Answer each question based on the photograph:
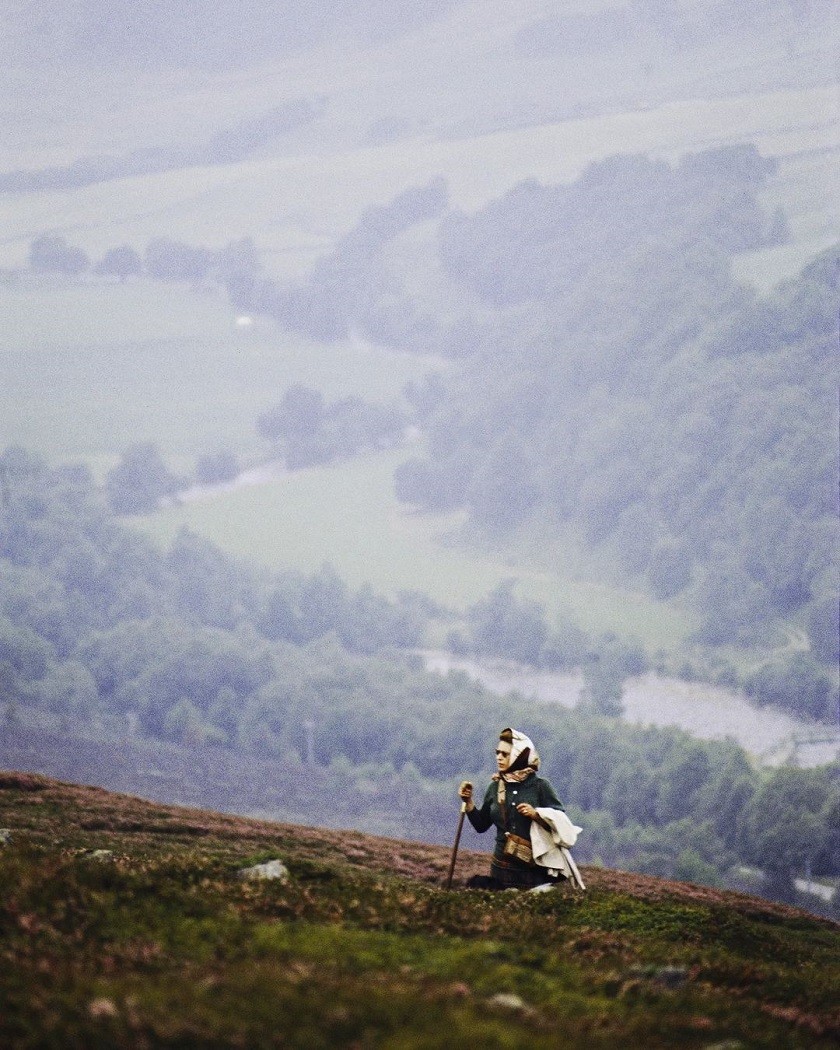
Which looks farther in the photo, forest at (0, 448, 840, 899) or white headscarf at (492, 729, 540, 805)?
forest at (0, 448, 840, 899)

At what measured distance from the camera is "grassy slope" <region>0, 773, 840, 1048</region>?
43.6 ft

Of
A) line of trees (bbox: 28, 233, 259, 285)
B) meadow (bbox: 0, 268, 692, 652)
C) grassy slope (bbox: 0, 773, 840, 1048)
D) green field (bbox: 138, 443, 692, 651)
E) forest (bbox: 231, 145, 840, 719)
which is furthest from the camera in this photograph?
line of trees (bbox: 28, 233, 259, 285)

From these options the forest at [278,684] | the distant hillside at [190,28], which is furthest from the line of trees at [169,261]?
the forest at [278,684]

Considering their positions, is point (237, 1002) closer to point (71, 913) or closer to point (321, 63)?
point (71, 913)

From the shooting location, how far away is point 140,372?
99.4m

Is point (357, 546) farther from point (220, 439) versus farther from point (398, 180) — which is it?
point (398, 180)

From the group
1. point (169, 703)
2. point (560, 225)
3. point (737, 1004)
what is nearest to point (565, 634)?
point (169, 703)

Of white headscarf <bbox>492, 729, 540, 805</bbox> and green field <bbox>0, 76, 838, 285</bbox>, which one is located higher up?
green field <bbox>0, 76, 838, 285</bbox>

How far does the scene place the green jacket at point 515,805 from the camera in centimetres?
2370

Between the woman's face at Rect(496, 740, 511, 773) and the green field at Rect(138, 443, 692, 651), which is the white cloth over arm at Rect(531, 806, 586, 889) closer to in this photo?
the woman's face at Rect(496, 740, 511, 773)

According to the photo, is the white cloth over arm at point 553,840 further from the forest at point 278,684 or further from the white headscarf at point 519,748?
the forest at point 278,684

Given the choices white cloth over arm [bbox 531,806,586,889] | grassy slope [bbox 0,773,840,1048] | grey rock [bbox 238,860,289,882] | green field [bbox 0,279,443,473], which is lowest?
grassy slope [bbox 0,773,840,1048]

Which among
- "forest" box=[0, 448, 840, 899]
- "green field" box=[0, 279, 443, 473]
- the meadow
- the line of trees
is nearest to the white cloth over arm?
"forest" box=[0, 448, 840, 899]

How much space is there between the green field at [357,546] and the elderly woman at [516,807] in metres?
71.9
